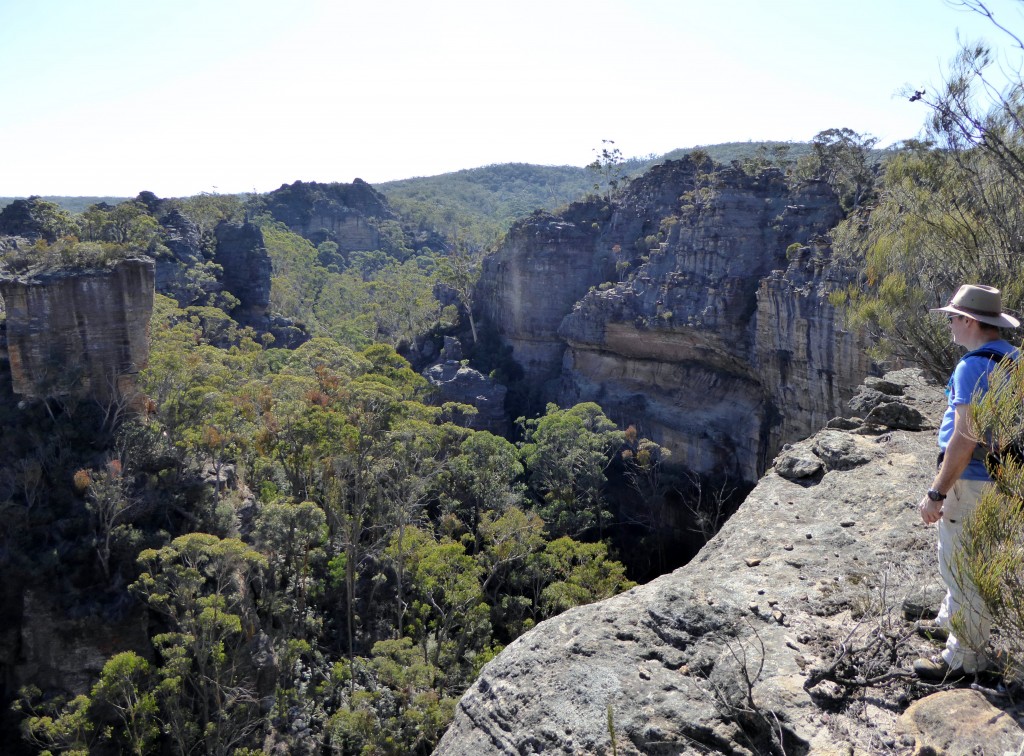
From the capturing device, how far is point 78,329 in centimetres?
1711

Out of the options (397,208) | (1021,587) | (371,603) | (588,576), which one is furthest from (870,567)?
(397,208)

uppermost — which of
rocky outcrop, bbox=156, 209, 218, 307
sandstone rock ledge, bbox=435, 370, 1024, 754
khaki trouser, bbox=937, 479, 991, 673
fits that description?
rocky outcrop, bbox=156, 209, 218, 307

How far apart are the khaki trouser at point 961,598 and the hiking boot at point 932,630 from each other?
0.03 metres

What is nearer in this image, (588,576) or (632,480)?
(588,576)

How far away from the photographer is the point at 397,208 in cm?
7475

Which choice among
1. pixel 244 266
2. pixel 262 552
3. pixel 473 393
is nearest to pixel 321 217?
pixel 244 266

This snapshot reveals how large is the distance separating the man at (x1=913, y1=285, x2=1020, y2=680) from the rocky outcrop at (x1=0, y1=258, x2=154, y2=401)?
18.4m

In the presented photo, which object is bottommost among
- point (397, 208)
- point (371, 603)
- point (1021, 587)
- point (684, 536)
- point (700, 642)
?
point (684, 536)

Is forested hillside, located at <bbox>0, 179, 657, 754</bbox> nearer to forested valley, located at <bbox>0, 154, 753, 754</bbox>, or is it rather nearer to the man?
forested valley, located at <bbox>0, 154, 753, 754</bbox>

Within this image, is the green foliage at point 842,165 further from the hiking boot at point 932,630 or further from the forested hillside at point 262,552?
the hiking boot at point 932,630

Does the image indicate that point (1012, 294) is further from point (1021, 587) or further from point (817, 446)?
point (1021, 587)

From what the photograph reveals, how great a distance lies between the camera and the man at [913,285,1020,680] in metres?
2.66

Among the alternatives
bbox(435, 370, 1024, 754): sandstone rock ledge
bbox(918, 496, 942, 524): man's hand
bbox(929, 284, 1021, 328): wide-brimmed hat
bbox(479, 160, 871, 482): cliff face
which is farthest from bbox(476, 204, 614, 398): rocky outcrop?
bbox(918, 496, 942, 524): man's hand

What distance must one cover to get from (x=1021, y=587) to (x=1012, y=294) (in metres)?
4.80
